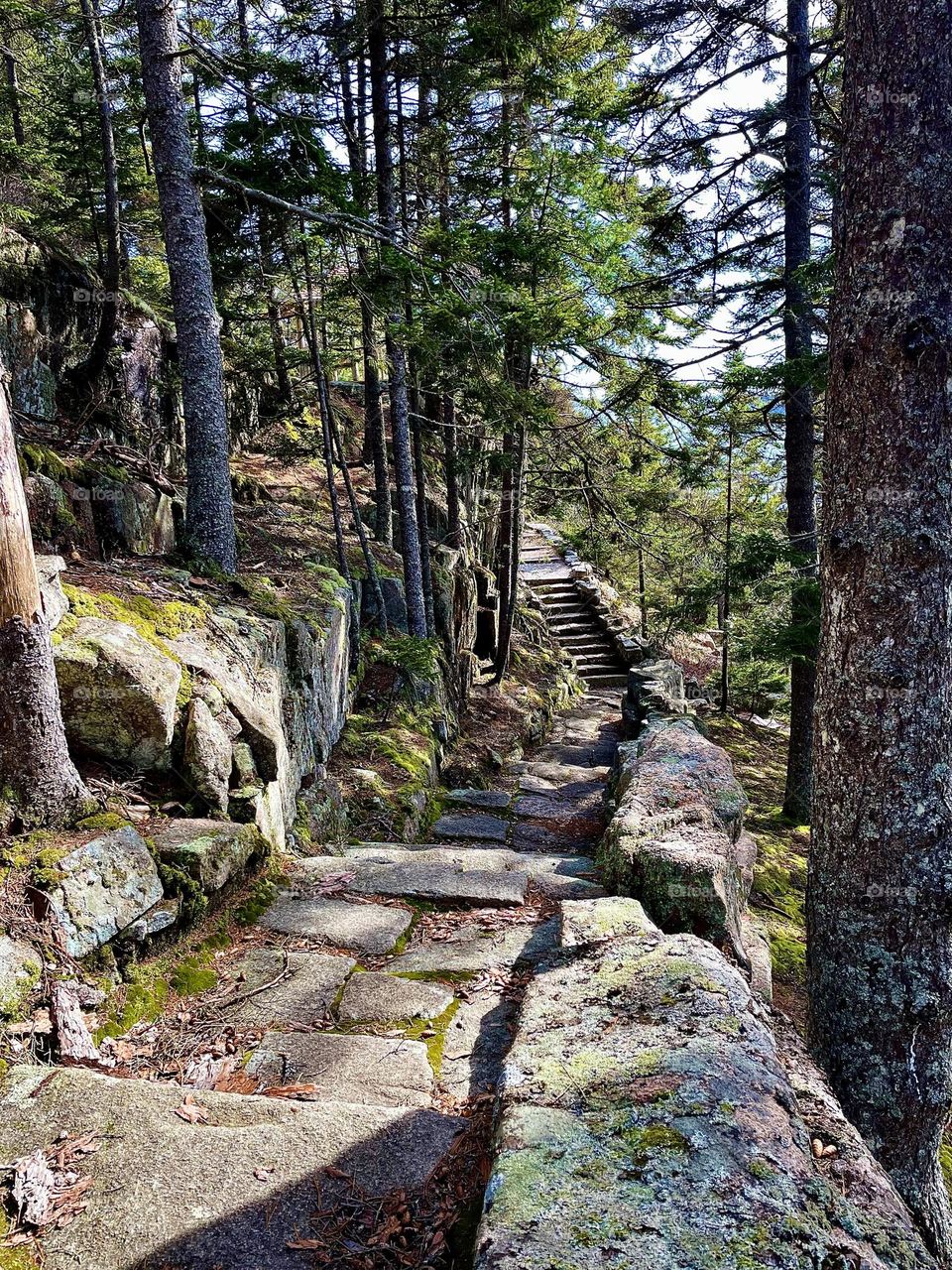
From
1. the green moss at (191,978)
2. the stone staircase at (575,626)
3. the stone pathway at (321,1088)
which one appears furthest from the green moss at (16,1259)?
the stone staircase at (575,626)

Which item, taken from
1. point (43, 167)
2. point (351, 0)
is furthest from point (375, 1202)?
point (43, 167)

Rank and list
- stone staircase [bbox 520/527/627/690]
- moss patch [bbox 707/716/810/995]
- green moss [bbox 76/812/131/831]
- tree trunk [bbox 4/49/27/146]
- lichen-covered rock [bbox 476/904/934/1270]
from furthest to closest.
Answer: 1. stone staircase [bbox 520/527/627/690]
2. tree trunk [bbox 4/49/27/146]
3. moss patch [bbox 707/716/810/995]
4. green moss [bbox 76/812/131/831]
5. lichen-covered rock [bbox 476/904/934/1270]

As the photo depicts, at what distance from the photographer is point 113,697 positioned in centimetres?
366

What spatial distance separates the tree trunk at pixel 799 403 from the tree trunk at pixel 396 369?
4.49m

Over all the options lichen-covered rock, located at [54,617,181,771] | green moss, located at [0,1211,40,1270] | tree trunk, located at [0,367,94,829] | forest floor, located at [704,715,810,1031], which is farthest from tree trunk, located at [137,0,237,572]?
forest floor, located at [704,715,810,1031]

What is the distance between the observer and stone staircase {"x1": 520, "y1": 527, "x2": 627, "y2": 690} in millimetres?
18156

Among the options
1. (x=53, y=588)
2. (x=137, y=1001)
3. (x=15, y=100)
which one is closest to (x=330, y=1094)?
(x=137, y=1001)

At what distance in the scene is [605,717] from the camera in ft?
47.3

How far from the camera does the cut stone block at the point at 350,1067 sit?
7.98ft

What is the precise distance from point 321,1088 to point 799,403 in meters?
9.62

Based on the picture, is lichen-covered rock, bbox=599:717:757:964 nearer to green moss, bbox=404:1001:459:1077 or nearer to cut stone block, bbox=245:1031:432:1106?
green moss, bbox=404:1001:459:1077

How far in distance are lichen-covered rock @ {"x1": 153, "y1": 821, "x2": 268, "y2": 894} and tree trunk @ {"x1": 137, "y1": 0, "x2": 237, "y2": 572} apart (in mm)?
2837

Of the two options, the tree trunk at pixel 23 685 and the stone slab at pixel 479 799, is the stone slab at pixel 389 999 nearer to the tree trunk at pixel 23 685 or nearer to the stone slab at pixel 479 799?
the tree trunk at pixel 23 685

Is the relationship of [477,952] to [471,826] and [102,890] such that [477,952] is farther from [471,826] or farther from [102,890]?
[471,826]
